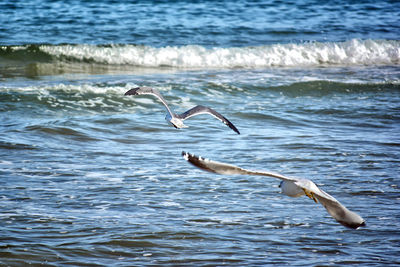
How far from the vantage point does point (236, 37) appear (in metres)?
15.2

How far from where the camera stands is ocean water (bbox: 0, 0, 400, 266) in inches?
162

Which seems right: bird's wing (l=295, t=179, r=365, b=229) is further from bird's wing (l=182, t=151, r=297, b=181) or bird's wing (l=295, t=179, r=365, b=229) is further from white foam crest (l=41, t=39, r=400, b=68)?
white foam crest (l=41, t=39, r=400, b=68)

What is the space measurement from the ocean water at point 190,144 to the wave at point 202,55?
42 millimetres

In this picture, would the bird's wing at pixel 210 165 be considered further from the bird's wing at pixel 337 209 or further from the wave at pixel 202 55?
the wave at pixel 202 55

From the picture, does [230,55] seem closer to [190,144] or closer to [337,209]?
[190,144]

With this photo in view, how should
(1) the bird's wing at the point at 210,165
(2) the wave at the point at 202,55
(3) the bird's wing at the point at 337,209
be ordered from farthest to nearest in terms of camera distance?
(2) the wave at the point at 202,55, (3) the bird's wing at the point at 337,209, (1) the bird's wing at the point at 210,165

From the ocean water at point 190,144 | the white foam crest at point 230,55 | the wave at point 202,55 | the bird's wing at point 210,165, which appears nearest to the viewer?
the bird's wing at point 210,165

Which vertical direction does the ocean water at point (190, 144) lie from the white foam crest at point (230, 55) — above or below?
below

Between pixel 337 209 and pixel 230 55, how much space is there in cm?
1027

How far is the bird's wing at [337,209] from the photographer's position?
3.40 metres

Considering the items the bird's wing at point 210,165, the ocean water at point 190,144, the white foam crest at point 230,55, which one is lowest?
the ocean water at point 190,144

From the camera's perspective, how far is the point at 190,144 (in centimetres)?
672

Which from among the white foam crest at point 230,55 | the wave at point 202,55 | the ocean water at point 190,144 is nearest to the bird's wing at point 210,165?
the ocean water at point 190,144

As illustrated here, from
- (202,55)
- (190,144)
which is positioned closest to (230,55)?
(202,55)
